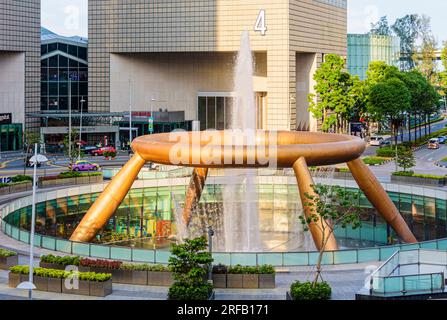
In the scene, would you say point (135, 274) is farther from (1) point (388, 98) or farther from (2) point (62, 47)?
(2) point (62, 47)

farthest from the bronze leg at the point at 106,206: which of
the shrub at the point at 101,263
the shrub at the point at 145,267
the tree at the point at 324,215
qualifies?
the tree at the point at 324,215

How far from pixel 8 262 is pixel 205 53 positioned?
7995 cm

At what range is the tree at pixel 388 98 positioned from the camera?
10481 cm

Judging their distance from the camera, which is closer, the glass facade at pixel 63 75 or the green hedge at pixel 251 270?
the green hedge at pixel 251 270

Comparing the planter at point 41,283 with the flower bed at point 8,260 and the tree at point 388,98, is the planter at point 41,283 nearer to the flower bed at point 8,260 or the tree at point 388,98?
the flower bed at point 8,260

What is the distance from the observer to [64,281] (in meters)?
35.1

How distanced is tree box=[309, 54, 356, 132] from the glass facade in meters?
31.9

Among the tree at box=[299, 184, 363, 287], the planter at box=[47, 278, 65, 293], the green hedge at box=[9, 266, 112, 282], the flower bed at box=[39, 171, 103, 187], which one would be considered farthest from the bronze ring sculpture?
the flower bed at box=[39, 171, 103, 187]

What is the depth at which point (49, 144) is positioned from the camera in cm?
10744

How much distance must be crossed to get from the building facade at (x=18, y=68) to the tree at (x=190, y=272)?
246ft

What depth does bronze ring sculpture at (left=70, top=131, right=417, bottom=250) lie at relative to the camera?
4166 centimetres

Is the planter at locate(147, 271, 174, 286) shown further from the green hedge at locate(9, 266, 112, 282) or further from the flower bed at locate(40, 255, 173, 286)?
the green hedge at locate(9, 266, 112, 282)
